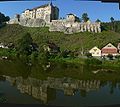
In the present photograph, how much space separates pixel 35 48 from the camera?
134cm

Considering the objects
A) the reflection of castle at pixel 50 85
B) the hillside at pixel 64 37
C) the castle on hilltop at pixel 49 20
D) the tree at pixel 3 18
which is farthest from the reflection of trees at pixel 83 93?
the tree at pixel 3 18

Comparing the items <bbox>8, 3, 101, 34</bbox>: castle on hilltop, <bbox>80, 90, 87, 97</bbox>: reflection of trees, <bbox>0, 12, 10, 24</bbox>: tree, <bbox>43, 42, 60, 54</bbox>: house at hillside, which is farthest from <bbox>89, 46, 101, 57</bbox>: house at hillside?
<bbox>80, 90, 87, 97</bbox>: reflection of trees

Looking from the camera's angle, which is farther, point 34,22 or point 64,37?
point 64,37

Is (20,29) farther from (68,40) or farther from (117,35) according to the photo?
(117,35)

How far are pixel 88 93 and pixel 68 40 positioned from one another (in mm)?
1410

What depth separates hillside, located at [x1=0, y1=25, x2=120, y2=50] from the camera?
59.1 inches

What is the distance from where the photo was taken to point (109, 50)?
5.21 feet

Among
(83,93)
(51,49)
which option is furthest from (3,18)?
(83,93)

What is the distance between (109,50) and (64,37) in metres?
0.50

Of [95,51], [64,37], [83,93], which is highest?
[64,37]

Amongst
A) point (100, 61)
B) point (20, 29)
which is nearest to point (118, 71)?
point (100, 61)

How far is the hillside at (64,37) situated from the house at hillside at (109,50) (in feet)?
0.22

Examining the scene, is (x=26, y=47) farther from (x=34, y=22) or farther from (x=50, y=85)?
(x=50, y=85)

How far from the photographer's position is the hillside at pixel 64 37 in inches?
59.1
